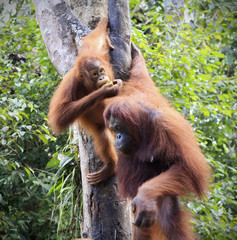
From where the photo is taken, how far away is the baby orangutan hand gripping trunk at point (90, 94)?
7.42ft

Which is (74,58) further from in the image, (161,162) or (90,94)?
(161,162)

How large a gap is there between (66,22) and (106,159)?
1.06 metres

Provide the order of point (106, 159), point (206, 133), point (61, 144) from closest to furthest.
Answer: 1. point (106, 159)
2. point (61, 144)
3. point (206, 133)

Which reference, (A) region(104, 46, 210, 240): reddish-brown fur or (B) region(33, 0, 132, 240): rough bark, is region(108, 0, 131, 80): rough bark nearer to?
(B) region(33, 0, 132, 240): rough bark

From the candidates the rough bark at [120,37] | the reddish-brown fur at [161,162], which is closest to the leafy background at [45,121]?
the rough bark at [120,37]

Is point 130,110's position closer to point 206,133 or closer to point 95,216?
point 95,216

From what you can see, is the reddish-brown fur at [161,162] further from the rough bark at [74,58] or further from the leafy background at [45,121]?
the leafy background at [45,121]

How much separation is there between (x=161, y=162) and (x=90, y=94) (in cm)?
66

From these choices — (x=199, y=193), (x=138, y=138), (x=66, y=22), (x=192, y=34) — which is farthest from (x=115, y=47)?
(x=192, y=34)

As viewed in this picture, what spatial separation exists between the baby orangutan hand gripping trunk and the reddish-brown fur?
25 cm

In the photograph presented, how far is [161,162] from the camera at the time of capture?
194cm

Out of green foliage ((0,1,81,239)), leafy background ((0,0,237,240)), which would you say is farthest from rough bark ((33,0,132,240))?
green foliage ((0,1,81,239))

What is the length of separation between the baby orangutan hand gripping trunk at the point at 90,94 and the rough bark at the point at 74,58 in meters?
0.06

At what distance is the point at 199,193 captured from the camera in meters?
1.90
